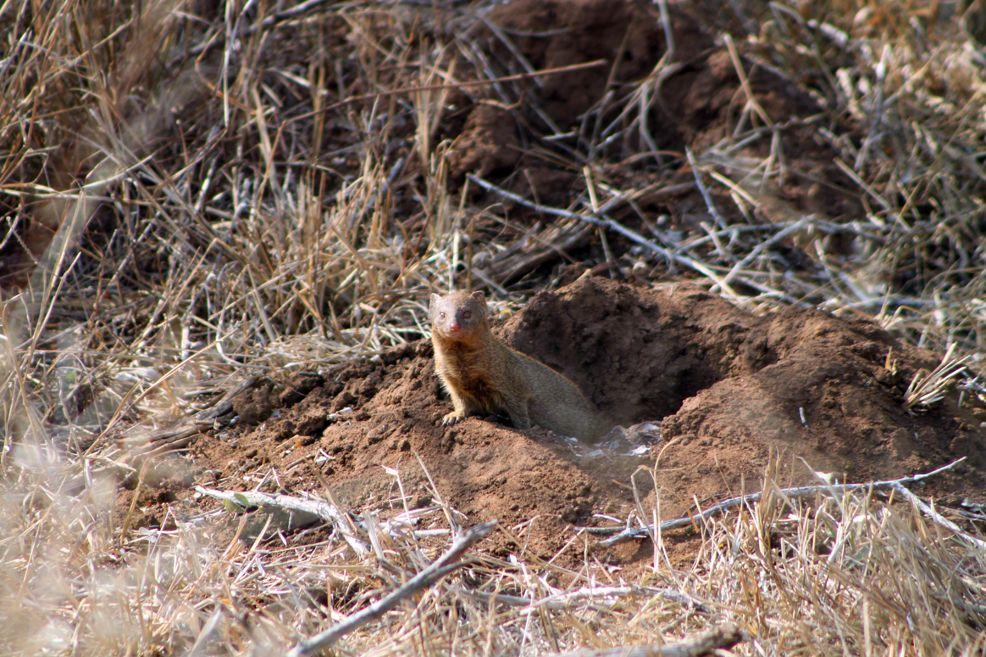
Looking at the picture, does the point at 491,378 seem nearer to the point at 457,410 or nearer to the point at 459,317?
the point at 457,410

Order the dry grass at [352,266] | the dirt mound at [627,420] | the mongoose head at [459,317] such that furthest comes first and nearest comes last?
the mongoose head at [459,317] < the dirt mound at [627,420] < the dry grass at [352,266]

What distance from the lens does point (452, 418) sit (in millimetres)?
3746

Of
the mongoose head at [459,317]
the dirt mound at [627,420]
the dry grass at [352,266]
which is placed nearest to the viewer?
the dry grass at [352,266]

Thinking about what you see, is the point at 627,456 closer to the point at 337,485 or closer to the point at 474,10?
the point at 337,485

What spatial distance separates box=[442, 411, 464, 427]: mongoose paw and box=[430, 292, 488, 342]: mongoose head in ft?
0.95

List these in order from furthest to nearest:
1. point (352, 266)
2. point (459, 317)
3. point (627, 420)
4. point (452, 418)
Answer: point (352, 266) → point (627, 420) → point (452, 418) → point (459, 317)

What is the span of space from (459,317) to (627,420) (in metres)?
1.02

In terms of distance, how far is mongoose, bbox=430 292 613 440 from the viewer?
147 inches

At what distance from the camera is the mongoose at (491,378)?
373cm

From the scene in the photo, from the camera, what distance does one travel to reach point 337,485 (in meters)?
3.40

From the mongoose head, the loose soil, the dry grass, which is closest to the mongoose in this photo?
the mongoose head

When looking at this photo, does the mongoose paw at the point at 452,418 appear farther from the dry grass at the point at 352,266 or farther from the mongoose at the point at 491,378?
the dry grass at the point at 352,266

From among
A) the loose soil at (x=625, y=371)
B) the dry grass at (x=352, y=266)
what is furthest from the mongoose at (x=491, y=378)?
the dry grass at (x=352, y=266)

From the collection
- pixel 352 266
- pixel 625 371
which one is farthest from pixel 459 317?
pixel 352 266
